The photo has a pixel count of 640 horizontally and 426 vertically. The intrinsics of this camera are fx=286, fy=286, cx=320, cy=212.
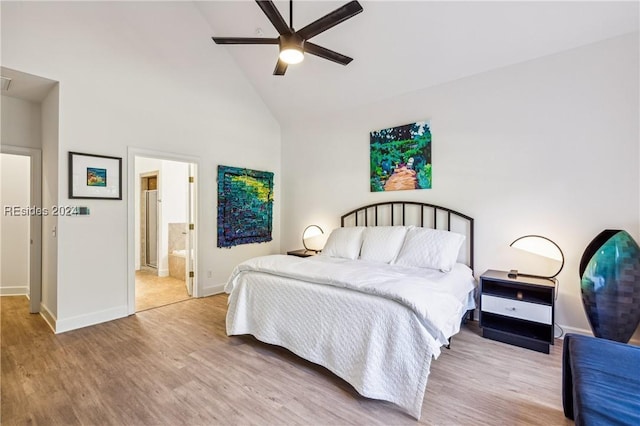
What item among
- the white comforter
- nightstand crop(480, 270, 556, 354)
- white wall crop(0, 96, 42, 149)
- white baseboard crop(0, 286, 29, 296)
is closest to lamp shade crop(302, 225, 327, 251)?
the white comforter

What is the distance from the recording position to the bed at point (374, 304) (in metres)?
1.80

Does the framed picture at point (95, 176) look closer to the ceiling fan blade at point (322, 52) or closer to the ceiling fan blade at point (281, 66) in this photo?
the ceiling fan blade at point (281, 66)

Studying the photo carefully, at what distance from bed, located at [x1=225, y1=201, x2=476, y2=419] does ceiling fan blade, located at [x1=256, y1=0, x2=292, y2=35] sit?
1985 millimetres

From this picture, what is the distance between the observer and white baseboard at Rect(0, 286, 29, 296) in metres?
4.23

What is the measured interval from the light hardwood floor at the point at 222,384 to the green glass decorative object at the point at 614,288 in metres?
0.47

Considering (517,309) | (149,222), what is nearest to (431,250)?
(517,309)

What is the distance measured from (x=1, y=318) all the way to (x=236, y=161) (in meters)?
3.39

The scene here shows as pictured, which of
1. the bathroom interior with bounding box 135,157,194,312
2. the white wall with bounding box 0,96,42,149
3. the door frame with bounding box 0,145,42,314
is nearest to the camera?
the white wall with bounding box 0,96,42,149

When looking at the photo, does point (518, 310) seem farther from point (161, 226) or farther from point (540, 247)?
point (161, 226)

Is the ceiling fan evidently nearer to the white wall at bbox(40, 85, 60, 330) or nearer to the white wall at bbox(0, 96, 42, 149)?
the white wall at bbox(40, 85, 60, 330)

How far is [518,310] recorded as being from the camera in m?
2.63

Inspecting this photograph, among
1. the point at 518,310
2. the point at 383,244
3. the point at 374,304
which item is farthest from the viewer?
the point at 383,244

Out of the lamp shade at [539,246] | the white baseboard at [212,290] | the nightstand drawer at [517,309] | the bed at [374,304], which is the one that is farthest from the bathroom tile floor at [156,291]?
the lamp shade at [539,246]

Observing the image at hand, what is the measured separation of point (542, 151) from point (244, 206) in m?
3.95
